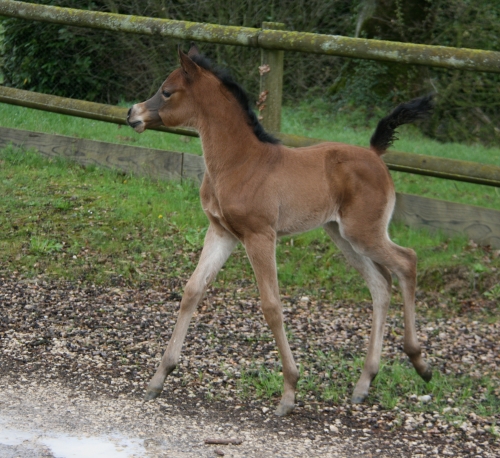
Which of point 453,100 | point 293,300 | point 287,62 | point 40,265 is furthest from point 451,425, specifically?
point 287,62

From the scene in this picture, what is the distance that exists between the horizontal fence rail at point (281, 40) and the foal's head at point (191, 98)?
2.39 metres

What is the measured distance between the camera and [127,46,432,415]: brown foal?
187 inches

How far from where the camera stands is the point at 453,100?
1047 centimetres

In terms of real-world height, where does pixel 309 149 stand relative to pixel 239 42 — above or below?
→ below

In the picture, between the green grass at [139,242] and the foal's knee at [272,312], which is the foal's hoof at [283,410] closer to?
the foal's knee at [272,312]

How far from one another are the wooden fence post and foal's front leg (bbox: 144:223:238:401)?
2654mm

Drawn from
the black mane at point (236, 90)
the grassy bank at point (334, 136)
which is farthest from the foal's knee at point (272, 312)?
the grassy bank at point (334, 136)

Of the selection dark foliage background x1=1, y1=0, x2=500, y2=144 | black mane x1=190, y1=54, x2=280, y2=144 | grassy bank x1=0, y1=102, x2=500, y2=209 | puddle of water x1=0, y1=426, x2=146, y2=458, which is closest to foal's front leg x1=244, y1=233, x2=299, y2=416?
black mane x1=190, y1=54, x2=280, y2=144

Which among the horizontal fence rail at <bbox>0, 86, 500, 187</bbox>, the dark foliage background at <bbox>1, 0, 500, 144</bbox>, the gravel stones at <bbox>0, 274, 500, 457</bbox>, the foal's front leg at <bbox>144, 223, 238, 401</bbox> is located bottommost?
the gravel stones at <bbox>0, 274, 500, 457</bbox>

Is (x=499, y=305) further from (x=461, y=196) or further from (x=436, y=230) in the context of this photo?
(x=461, y=196)

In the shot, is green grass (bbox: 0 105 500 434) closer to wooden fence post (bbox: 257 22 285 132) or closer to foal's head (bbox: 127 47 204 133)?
wooden fence post (bbox: 257 22 285 132)

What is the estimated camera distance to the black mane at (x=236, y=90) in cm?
487

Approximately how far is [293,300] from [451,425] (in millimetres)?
2223

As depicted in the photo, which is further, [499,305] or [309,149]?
[499,305]
